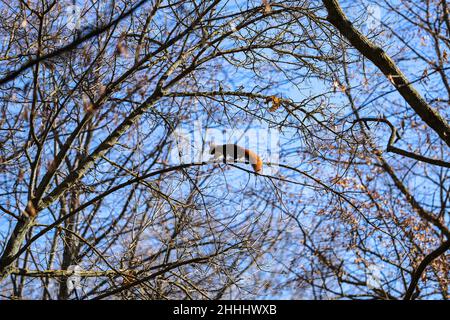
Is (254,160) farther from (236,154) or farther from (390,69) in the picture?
(390,69)

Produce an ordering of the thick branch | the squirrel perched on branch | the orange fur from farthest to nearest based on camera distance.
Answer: the orange fur < the squirrel perched on branch < the thick branch

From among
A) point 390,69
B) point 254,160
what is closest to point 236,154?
point 254,160

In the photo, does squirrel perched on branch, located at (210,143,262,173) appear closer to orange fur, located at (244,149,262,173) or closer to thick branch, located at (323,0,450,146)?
orange fur, located at (244,149,262,173)

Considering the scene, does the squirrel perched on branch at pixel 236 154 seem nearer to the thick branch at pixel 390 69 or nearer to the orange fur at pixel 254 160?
the orange fur at pixel 254 160

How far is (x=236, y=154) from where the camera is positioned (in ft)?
20.7

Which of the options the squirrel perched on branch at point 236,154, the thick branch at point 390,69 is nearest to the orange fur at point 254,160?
the squirrel perched on branch at point 236,154

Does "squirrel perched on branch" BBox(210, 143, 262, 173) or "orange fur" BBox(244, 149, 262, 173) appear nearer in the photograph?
"squirrel perched on branch" BBox(210, 143, 262, 173)

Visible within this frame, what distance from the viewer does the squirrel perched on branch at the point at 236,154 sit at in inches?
246

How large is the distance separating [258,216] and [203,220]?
3.44 feet

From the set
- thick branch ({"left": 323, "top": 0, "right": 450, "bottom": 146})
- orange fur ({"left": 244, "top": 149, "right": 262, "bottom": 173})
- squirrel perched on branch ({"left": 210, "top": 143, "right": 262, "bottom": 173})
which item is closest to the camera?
thick branch ({"left": 323, "top": 0, "right": 450, "bottom": 146})

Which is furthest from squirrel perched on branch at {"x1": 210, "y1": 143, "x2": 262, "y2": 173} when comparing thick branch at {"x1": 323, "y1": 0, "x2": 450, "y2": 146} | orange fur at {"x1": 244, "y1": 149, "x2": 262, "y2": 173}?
thick branch at {"x1": 323, "y1": 0, "x2": 450, "y2": 146}

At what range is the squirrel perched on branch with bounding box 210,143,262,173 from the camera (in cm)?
625
